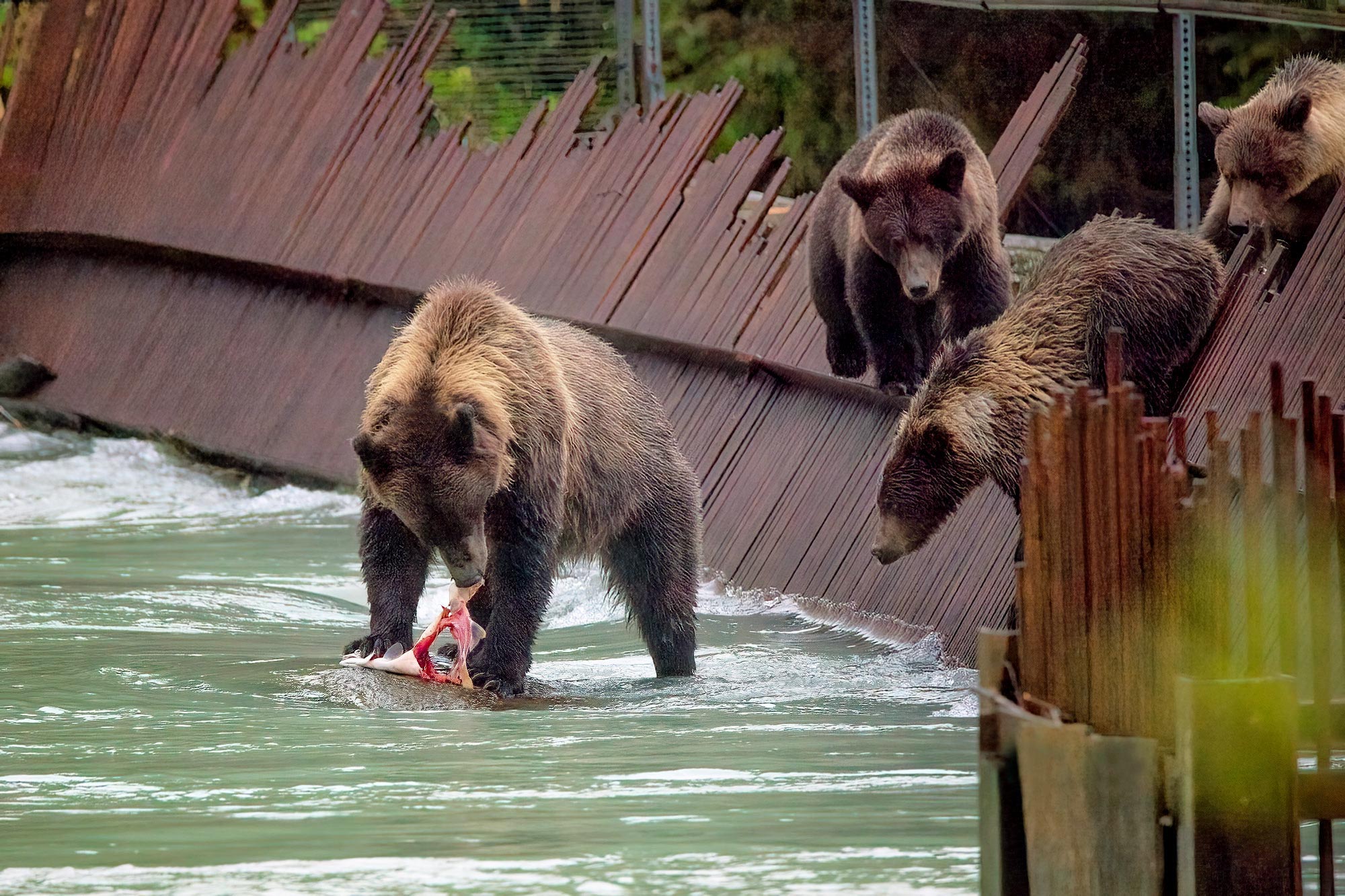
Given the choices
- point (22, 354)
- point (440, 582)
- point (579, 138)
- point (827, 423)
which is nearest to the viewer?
point (827, 423)

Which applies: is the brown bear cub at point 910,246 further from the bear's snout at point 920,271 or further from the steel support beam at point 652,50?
the steel support beam at point 652,50

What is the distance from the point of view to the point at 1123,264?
8.07 metres

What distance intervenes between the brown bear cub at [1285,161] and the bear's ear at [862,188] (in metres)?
1.56

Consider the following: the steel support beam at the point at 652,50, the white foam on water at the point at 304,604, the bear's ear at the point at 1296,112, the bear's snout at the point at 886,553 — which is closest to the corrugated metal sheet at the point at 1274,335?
the bear's ear at the point at 1296,112

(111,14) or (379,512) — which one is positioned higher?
(111,14)

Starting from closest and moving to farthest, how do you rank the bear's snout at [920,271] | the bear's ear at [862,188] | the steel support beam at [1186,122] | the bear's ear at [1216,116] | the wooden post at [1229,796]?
the wooden post at [1229,796] < the bear's snout at [920,271] < the bear's ear at [862,188] < the bear's ear at [1216,116] < the steel support beam at [1186,122]

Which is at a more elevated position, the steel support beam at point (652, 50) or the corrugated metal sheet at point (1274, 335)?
the steel support beam at point (652, 50)

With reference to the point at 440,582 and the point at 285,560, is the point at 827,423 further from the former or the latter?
the point at 285,560

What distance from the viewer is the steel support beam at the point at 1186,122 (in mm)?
10930

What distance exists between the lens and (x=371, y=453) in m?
7.38

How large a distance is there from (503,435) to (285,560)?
5.04 metres

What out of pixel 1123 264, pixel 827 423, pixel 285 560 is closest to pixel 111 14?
pixel 285 560

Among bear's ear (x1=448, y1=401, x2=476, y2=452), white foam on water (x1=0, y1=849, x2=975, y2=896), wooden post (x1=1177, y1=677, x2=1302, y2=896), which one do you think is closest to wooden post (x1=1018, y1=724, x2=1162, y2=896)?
wooden post (x1=1177, y1=677, x2=1302, y2=896)

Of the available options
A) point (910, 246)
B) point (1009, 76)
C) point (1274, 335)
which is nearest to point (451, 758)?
point (910, 246)
